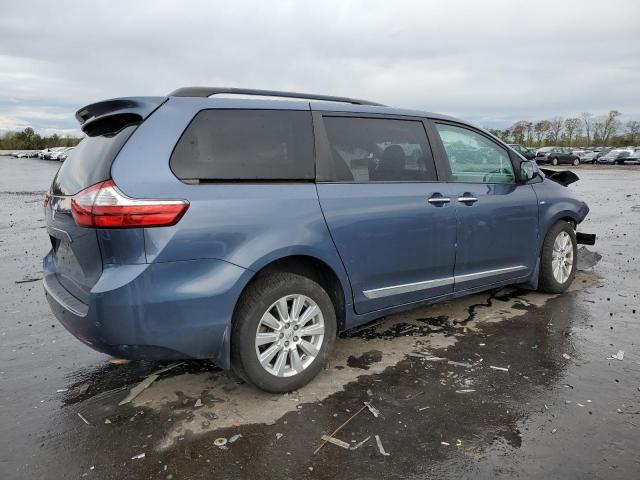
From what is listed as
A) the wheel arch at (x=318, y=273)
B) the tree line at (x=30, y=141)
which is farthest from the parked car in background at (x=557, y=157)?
the tree line at (x=30, y=141)

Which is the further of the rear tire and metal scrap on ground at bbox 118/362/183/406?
the rear tire

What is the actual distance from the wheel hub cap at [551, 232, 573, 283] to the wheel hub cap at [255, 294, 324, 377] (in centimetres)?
304

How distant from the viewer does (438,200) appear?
407cm

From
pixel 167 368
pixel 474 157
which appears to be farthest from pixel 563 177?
pixel 167 368

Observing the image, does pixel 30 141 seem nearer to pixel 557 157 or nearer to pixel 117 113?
pixel 557 157

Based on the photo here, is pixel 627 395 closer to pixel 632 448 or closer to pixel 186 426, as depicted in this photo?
pixel 632 448

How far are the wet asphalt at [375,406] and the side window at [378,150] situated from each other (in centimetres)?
136

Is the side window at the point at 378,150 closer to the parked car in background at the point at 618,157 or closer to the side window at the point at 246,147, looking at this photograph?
the side window at the point at 246,147

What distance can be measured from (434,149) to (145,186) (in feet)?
8.04

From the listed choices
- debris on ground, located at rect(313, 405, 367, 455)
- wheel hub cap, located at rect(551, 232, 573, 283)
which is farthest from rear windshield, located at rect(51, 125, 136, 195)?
wheel hub cap, located at rect(551, 232, 573, 283)

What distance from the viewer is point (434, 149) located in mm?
4266

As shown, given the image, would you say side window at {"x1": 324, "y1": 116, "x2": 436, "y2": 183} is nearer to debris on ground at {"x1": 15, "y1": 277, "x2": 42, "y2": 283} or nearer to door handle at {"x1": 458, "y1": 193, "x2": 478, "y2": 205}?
door handle at {"x1": 458, "y1": 193, "x2": 478, "y2": 205}

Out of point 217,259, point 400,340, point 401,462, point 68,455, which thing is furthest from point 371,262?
point 68,455

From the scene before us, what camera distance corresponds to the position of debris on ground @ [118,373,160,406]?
3326 millimetres
